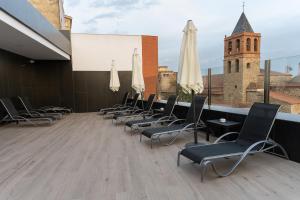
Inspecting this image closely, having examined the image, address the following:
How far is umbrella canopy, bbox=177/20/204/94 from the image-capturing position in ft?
14.0

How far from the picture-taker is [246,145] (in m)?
3.61

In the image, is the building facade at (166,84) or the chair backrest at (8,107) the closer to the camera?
the chair backrest at (8,107)

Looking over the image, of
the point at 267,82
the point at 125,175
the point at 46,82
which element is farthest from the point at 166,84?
the point at 46,82

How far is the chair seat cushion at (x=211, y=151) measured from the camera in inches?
123

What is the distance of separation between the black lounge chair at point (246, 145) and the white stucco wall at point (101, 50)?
31.8 ft

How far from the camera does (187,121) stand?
213 inches

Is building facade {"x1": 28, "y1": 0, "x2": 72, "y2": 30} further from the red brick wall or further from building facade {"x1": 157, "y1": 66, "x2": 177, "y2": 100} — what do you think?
building facade {"x1": 157, "y1": 66, "x2": 177, "y2": 100}

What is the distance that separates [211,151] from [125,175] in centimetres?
131

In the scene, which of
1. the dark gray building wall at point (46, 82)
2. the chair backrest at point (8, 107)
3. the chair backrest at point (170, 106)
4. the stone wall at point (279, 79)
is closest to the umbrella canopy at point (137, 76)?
the chair backrest at point (170, 106)

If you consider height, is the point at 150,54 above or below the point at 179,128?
above

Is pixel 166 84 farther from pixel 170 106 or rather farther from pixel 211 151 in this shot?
pixel 211 151

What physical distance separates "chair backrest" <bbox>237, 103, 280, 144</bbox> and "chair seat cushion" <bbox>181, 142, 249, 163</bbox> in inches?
11.1

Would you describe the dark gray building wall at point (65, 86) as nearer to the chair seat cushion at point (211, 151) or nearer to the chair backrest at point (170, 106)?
the chair backrest at point (170, 106)

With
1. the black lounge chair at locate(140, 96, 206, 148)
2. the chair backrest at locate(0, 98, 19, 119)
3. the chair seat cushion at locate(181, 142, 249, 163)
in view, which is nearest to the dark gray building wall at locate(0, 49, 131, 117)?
the chair backrest at locate(0, 98, 19, 119)
